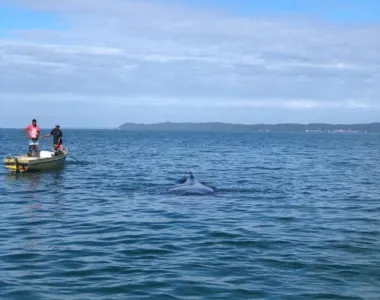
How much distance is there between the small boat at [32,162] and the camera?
3069 centimetres

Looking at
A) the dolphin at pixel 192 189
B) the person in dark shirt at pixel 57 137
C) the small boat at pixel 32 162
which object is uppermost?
the person in dark shirt at pixel 57 137

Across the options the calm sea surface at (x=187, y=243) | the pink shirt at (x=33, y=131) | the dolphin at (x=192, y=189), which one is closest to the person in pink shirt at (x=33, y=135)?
the pink shirt at (x=33, y=131)

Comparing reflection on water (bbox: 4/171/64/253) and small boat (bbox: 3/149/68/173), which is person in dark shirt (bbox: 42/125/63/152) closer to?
small boat (bbox: 3/149/68/173)

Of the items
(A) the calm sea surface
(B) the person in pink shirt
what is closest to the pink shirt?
(B) the person in pink shirt

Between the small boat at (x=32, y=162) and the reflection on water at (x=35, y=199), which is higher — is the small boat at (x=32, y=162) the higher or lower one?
the higher one

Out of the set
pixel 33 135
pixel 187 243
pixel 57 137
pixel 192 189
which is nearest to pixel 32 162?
pixel 33 135

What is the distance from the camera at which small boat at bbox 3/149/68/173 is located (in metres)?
30.7

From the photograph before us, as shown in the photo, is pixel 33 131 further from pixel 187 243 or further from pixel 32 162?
pixel 187 243

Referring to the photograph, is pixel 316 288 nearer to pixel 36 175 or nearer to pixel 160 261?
pixel 160 261

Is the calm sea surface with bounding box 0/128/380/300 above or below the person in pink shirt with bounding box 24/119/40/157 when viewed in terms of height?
below

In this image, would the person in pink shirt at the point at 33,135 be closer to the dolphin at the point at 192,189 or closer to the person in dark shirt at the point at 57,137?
the person in dark shirt at the point at 57,137

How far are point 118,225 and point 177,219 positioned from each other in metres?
1.86

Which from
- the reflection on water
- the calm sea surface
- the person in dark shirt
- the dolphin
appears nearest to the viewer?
the calm sea surface

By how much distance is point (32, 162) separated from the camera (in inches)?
Result: 1228
